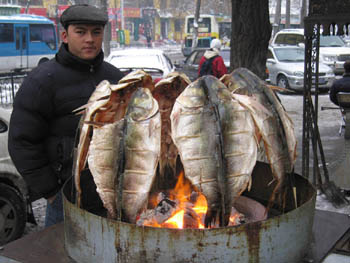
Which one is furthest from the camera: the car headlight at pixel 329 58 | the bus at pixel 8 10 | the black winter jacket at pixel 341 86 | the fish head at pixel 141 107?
the bus at pixel 8 10

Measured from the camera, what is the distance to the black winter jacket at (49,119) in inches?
115

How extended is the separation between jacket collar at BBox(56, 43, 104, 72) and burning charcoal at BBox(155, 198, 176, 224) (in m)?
1.04

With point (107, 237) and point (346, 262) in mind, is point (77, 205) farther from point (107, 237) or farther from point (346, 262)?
point (346, 262)

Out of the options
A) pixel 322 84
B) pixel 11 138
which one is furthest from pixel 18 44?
pixel 11 138

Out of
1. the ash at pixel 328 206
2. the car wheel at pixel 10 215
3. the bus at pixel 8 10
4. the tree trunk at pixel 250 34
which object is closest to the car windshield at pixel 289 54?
the tree trunk at pixel 250 34

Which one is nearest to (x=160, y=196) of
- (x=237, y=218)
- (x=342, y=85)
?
(x=237, y=218)

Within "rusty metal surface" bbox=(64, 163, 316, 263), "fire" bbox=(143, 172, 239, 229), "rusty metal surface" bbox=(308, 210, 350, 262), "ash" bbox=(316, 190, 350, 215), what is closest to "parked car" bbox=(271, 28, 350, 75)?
"ash" bbox=(316, 190, 350, 215)

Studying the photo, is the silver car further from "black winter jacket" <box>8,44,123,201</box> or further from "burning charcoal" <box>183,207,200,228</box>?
"burning charcoal" <box>183,207,200,228</box>

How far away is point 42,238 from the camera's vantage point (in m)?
2.62

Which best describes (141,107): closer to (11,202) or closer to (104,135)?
(104,135)

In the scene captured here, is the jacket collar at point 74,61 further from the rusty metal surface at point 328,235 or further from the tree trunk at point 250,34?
the tree trunk at point 250,34

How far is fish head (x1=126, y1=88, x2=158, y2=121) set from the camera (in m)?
2.14

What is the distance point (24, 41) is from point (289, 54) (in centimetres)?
1486

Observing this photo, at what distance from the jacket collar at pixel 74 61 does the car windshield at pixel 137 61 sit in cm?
931
